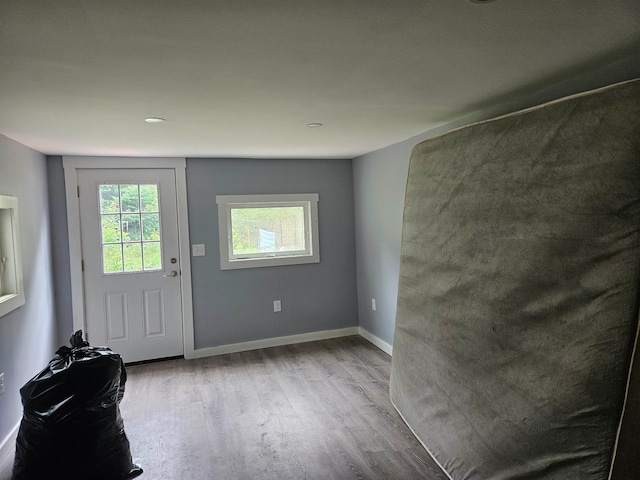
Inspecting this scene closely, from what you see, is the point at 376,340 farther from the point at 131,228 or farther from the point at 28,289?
the point at 28,289

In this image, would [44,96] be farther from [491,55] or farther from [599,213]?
[599,213]

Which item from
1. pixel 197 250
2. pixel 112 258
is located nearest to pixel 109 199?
pixel 112 258

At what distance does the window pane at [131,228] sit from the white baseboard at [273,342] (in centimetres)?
123

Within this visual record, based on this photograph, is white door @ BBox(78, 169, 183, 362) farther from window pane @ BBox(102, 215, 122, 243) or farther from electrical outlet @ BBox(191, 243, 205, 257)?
electrical outlet @ BBox(191, 243, 205, 257)

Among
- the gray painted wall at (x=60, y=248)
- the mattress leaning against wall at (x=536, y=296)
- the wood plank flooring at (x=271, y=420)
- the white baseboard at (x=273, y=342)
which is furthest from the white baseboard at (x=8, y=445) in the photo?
the mattress leaning against wall at (x=536, y=296)

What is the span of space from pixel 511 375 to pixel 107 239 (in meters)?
3.46

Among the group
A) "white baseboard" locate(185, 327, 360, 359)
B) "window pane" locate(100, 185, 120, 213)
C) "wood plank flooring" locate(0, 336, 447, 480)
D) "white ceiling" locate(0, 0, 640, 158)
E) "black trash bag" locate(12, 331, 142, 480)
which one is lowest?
"wood plank flooring" locate(0, 336, 447, 480)

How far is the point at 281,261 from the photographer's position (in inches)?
172

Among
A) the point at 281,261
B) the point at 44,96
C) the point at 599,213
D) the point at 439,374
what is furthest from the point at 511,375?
the point at 281,261

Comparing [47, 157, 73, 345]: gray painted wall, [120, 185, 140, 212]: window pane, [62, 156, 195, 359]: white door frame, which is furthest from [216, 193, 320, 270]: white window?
[47, 157, 73, 345]: gray painted wall

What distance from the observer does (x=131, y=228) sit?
392 centimetres

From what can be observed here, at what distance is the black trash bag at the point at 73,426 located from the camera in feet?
6.77

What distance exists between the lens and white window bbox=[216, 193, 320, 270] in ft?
13.8

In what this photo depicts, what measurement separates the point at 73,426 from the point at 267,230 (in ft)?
8.50
